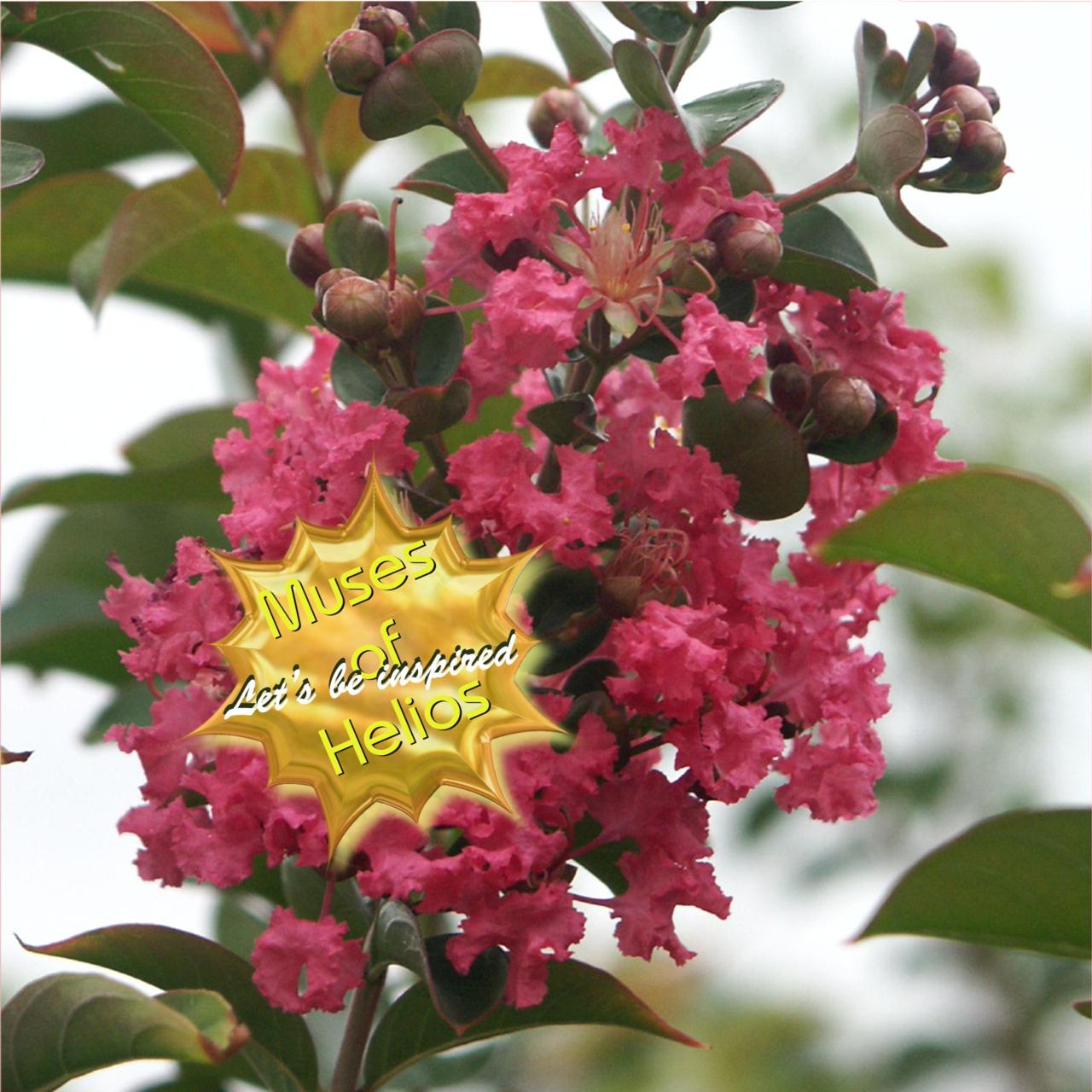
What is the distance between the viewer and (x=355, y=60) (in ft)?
2.68

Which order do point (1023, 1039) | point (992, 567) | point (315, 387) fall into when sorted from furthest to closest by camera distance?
point (1023, 1039) → point (315, 387) → point (992, 567)

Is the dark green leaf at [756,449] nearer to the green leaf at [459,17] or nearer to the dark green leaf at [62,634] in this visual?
the green leaf at [459,17]

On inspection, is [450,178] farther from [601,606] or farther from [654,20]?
[601,606]

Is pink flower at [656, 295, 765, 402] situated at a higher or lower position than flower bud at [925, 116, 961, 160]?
lower

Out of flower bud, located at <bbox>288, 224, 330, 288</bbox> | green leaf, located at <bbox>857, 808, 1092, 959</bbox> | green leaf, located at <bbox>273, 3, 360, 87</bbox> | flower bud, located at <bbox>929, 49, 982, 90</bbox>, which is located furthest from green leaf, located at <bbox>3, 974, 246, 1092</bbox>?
green leaf, located at <bbox>273, 3, 360, 87</bbox>

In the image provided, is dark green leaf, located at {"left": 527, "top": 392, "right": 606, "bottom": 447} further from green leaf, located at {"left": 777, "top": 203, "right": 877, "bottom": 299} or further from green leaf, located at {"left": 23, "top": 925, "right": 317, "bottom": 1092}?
green leaf, located at {"left": 23, "top": 925, "right": 317, "bottom": 1092}

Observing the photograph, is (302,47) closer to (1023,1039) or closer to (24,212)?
(24,212)

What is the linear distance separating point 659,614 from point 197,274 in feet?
2.45

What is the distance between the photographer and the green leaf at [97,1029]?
2.19ft

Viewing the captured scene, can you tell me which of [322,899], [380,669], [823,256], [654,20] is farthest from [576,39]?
[322,899]

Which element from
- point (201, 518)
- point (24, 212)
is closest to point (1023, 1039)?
point (201, 518)

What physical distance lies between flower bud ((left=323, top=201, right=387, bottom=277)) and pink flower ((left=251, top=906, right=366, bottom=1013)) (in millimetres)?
365

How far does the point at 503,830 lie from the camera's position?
744 mm

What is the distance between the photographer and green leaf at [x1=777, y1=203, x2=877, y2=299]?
→ 2.73 ft
